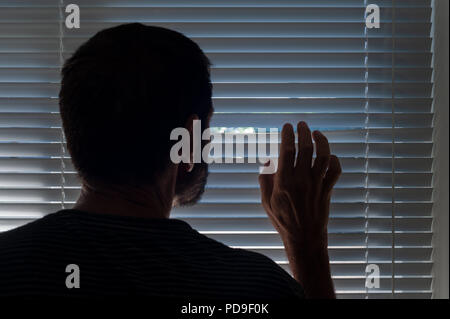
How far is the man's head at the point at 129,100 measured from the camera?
744 millimetres

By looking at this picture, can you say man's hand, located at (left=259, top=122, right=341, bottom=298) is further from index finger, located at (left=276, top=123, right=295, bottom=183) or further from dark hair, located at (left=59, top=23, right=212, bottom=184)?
dark hair, located at (left=59, top=23, right=212, bottom=184)

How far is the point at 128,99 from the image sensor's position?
2.43 ft

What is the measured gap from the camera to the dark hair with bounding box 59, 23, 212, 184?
2.44 ft

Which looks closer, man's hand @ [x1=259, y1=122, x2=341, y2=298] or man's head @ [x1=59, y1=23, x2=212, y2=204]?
man's head @ [x1=59, y1=23, x2=212, y2=204]

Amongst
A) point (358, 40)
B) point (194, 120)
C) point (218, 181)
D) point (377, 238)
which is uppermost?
→ point (358, 40)

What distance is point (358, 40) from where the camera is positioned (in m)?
1.10

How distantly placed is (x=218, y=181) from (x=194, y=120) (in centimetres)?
32

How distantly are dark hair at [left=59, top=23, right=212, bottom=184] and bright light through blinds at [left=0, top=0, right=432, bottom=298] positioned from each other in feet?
1.04

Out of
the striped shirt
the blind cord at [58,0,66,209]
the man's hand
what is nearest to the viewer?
the striped shirt

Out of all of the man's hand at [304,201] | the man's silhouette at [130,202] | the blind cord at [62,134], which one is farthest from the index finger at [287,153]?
the blind cord at [62,134]

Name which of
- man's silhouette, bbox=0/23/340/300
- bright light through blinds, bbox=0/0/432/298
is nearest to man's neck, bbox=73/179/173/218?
man's silhouette, bbox=0/23/340/300
